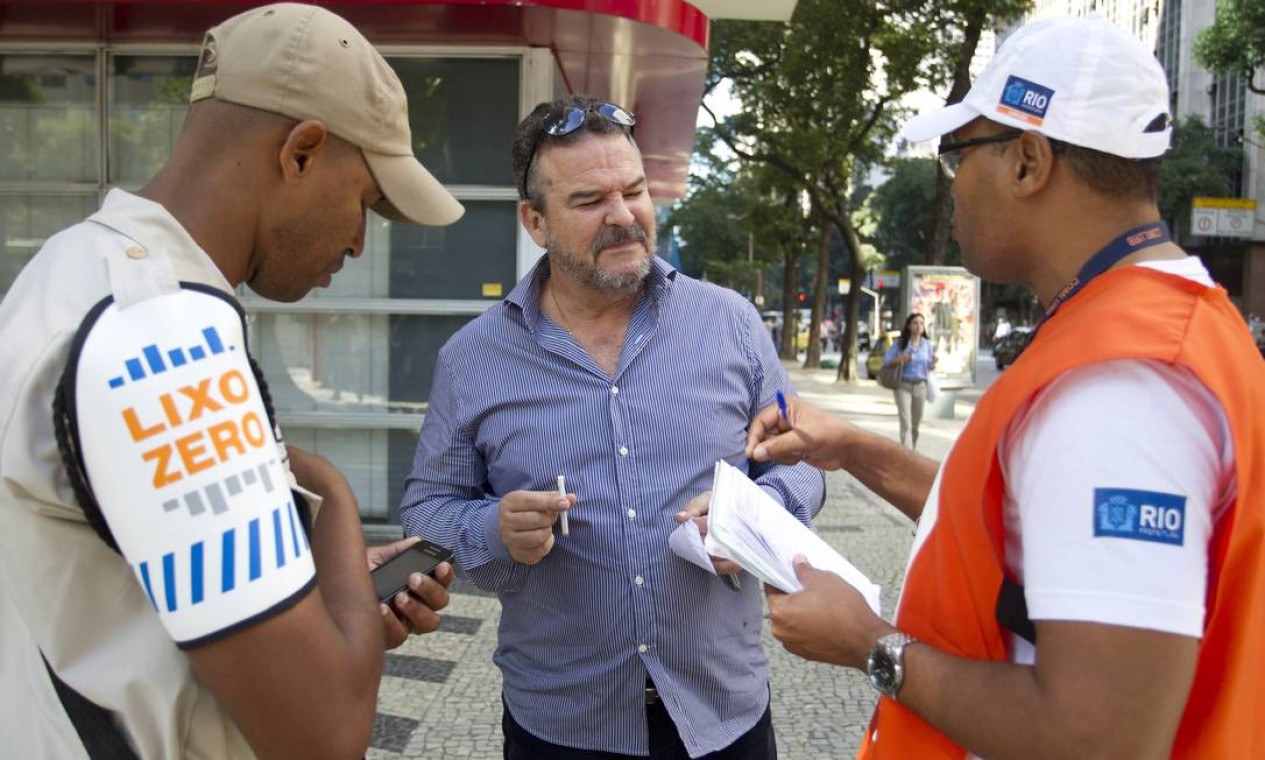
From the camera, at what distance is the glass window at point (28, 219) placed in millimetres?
7203

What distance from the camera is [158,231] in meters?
1.29

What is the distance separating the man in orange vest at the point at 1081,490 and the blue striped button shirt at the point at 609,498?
766 millimetres

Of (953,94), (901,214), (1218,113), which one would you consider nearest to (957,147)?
(953,94)

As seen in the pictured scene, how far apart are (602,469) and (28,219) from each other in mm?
6186

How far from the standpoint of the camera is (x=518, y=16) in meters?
6.40

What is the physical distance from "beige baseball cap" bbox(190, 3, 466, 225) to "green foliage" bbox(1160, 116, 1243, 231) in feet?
173

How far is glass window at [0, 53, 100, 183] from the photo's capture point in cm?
711

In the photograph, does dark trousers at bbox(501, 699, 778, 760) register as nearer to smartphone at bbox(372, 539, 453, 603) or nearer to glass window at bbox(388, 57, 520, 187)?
smartphone at bbox(372, 539, 453, 603)

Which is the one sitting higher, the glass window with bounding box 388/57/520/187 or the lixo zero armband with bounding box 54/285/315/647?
the glass window with bounding box 388/57/520/187

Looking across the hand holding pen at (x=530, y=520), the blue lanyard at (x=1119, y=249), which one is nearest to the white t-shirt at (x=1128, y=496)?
the blue lanyard at (x=1119, y=249)

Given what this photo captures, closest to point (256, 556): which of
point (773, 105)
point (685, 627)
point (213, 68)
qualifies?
point (213, 68)

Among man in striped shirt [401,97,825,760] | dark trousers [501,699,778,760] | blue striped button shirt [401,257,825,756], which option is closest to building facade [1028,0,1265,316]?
man in striped shirt [401,97,825,760]

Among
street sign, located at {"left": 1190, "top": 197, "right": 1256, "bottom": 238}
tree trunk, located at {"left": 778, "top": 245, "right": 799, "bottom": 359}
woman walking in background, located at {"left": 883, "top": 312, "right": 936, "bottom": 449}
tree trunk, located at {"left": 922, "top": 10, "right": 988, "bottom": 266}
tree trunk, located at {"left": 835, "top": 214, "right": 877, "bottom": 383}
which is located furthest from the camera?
street sign, located at {"left": 1190, "top": 197, "right": 1256, "bottom": 238}

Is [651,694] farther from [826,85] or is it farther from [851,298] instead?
[851,298]
